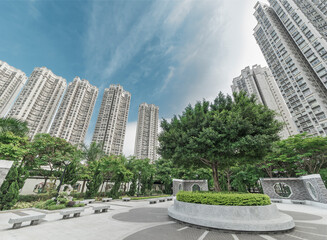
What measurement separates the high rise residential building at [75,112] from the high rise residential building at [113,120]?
701 centimetres

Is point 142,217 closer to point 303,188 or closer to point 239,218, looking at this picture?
point 239,218

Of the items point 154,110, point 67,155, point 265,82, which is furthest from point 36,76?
point 265,82

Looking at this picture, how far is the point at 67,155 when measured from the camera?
62.4 feet

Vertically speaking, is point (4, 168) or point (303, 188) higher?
point (4, 168)

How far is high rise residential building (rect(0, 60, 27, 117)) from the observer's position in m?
71.6

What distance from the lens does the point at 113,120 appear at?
85750 mm

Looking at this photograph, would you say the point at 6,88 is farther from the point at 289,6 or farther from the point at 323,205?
the point at 289,6

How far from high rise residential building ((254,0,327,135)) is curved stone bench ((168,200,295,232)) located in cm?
5201

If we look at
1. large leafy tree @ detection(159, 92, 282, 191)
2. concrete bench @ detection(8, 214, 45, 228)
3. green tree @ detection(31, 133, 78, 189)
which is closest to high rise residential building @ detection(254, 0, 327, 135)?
large leafy tree @ detection(159, 92, 282, 191)

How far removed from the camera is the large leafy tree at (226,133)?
881cm

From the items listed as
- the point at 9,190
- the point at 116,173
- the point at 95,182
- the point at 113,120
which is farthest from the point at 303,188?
the point at 113,120

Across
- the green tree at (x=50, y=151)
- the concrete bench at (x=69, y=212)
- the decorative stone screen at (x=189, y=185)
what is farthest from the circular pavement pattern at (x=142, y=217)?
the decorative stone screen at (x=189, y=185)

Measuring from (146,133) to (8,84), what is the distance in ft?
268

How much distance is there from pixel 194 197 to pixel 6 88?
109917 mm
